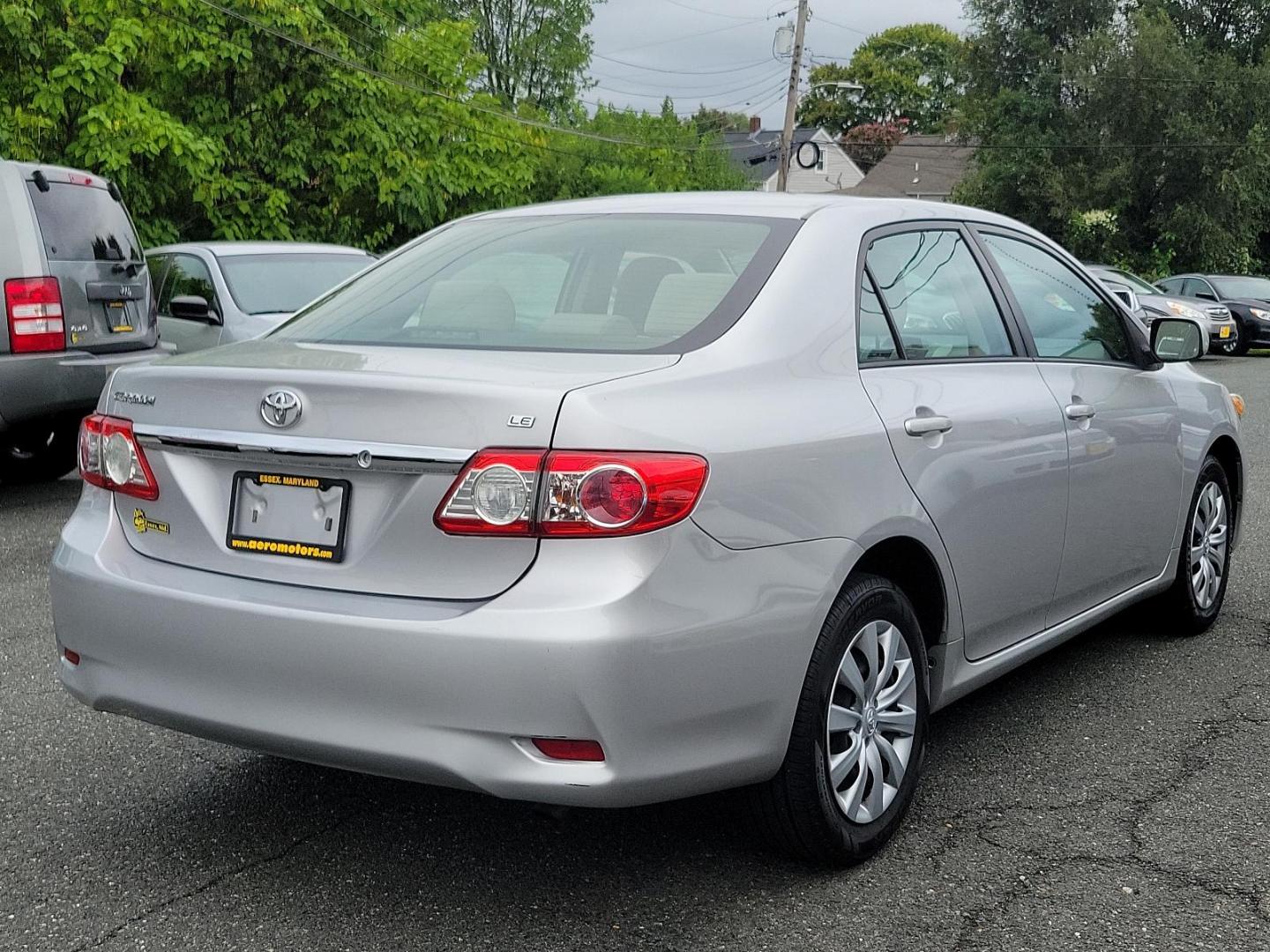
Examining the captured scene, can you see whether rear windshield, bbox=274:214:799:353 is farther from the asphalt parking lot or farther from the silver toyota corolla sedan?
the asphalt parking lot

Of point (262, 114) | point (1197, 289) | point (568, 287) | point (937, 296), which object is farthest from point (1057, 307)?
point (1197, 289)

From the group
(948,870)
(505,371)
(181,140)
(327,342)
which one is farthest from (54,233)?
(181,140)

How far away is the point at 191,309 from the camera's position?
394 inches

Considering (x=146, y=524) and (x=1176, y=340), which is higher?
(x=1176, y=340)

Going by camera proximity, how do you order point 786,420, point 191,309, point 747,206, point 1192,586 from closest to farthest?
point 786,420
point 747,206
point 1192,586
point 191,309

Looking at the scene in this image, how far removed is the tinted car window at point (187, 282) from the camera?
36.1 feet

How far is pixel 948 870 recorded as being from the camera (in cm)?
350

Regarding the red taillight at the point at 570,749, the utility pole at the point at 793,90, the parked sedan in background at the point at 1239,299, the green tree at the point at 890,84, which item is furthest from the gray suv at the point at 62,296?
the green tree at the point at 890,84

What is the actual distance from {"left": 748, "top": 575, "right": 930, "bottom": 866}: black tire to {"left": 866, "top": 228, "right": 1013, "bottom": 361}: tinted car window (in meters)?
0.76

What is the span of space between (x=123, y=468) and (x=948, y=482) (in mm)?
2005

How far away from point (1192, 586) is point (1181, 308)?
1907 cm

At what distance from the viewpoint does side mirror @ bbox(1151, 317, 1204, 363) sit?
201 inches

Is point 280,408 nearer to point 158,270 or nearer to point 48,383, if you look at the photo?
point 48,383

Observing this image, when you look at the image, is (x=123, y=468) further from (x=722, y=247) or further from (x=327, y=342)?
(x=722, y=247)
